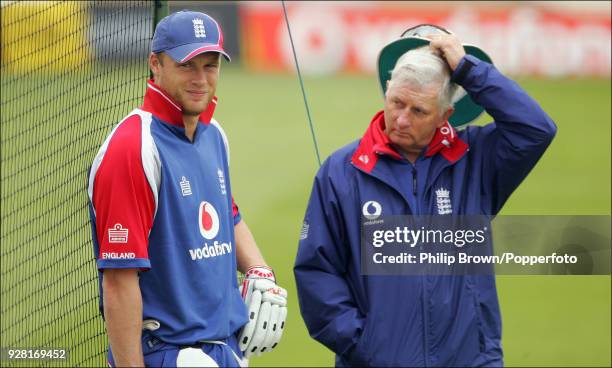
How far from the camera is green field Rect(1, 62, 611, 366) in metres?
6.87

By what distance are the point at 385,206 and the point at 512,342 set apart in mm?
4628

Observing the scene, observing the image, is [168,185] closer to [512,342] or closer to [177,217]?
[177,217]

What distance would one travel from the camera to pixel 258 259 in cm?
421

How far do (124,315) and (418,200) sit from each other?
4.15ft

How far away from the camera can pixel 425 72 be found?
4086mm

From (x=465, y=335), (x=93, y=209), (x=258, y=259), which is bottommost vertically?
(x=465, y=335)

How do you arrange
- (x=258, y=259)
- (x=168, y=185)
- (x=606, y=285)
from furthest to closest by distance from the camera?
(x=606, y=285) → (x=258, y=259) → (x=168, y=185)

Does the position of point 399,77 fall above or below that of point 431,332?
above

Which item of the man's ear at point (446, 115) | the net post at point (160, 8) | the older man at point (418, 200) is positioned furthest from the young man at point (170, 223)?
Answer: the net post at point (160, 8)

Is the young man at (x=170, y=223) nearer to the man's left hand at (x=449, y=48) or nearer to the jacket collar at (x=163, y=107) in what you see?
the jacket collar at (x=163, y=107)

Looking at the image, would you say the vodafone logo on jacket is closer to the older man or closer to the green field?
the older man

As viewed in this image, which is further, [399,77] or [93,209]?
[399,77]

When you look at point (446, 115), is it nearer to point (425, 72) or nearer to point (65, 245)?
point (425, 72)

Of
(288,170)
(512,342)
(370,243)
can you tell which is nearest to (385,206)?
(370,243)
